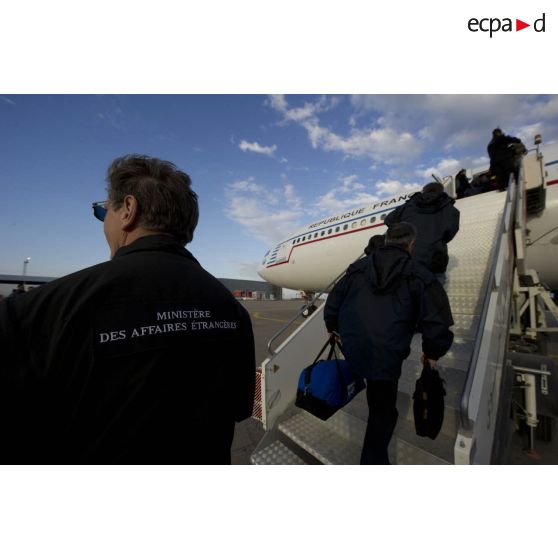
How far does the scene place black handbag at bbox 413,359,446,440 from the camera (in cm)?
179

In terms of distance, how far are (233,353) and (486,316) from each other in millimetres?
1917

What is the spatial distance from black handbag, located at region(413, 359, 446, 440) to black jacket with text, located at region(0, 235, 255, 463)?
4.81ft

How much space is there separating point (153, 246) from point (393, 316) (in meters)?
1.62

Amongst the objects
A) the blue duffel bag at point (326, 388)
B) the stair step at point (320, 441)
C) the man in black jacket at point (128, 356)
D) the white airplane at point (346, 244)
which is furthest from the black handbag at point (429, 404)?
the white airplane at point (346, 244)

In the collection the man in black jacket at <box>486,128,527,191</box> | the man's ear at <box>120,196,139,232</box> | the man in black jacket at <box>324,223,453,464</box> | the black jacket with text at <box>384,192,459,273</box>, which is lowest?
the man in black jacket at <box>324,223,453,464</box>

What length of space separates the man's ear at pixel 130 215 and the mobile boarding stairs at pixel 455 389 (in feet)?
5.98

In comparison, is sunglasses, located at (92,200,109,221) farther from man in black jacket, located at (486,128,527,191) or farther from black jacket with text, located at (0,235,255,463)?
man in black jacket, located at (486,128,527,191)

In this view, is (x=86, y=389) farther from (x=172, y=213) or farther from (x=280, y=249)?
(x=280, y=249)

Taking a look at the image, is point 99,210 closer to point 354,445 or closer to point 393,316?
point 393,316

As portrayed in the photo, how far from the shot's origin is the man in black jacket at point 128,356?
0.75m

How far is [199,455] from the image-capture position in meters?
1.01

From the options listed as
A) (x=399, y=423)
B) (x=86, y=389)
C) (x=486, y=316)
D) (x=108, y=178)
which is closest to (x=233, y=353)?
(x=86, y=389)

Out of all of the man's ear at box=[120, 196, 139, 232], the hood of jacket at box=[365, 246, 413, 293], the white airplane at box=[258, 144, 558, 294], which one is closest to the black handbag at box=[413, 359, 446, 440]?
the hood of jacket at box=[365, 246, 413, 293]

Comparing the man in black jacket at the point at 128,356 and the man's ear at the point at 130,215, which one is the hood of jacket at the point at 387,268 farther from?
the man's ear at the point at 130,215
